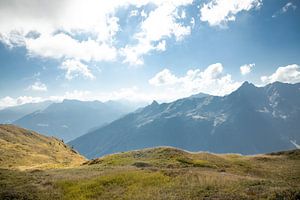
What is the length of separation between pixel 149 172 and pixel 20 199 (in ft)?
54.5

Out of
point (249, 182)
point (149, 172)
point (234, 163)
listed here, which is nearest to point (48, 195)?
point (149, 172)

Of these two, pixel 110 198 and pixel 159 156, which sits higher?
pixel 159 156

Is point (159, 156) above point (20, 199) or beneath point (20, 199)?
above

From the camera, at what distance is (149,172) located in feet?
130

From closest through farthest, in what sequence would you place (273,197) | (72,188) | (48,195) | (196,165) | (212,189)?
(273,197) < (212,189) < (48,195) < (72,188) < (196,165)

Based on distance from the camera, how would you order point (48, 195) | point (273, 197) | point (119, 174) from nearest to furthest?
point (273, 197) < point (48, 195) < point (119, 174)

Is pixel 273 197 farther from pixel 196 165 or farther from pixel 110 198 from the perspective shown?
pixel 196 165

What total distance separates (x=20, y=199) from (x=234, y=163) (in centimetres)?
4248

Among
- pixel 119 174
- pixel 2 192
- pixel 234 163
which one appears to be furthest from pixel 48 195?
pixel 234 163

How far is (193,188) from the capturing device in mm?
28484

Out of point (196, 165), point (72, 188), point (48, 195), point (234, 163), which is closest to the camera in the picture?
point (48, 195)

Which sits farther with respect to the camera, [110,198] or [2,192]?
[2,192]

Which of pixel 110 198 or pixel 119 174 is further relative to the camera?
pixel 119 174

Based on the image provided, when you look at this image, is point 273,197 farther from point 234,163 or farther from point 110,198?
point 234,163
